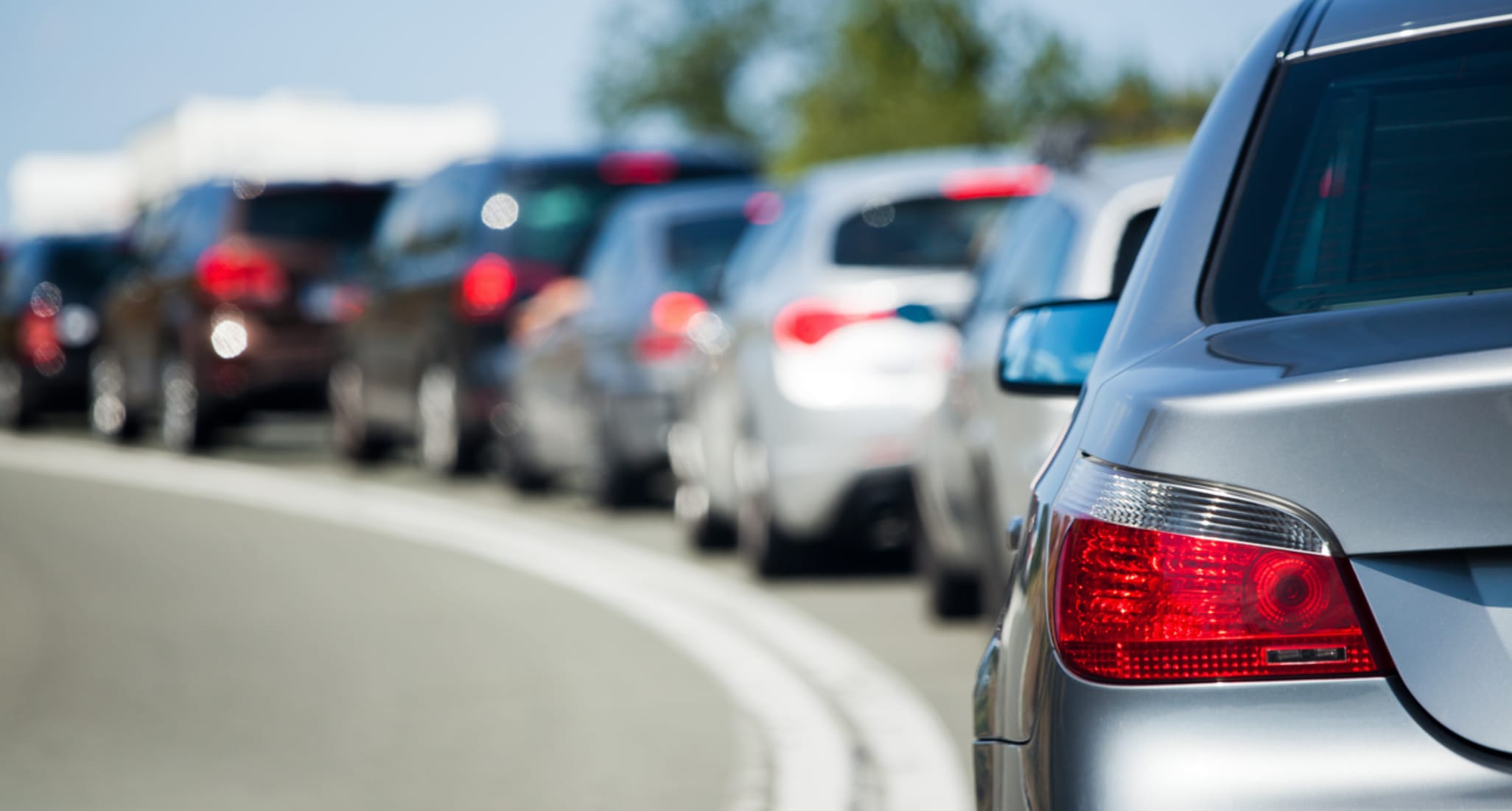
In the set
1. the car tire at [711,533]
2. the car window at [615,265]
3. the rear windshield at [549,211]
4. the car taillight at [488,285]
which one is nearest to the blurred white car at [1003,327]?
the car tire at [711,533]

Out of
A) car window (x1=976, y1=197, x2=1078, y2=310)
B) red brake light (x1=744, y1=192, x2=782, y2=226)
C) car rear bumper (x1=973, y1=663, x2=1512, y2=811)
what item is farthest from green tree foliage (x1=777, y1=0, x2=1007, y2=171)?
car rear bumper (x1=973, y1=663, x2=1512, y2=811)

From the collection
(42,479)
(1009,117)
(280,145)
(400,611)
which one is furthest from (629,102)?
(400,611)

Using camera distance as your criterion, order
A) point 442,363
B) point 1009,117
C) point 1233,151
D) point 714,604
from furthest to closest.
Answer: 1. point 1009,117
2. point 442,363
3. point 714,604
4. point 1233,151

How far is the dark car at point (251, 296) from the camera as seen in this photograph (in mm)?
17875

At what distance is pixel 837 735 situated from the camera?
6.80m

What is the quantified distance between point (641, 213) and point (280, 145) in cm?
6263

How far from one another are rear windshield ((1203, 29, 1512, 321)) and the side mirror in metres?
0.62

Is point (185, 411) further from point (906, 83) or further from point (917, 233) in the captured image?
point (906, 83)

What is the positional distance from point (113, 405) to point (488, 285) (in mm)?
8058

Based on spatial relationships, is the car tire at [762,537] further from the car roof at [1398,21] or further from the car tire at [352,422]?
the car tire at [352,422]

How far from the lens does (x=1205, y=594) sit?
2.62 metres

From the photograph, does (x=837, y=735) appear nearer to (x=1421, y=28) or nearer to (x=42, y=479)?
(x=1421, y=28)

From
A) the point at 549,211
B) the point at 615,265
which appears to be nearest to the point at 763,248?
the point at 615,265

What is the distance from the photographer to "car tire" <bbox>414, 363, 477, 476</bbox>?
1518cm
